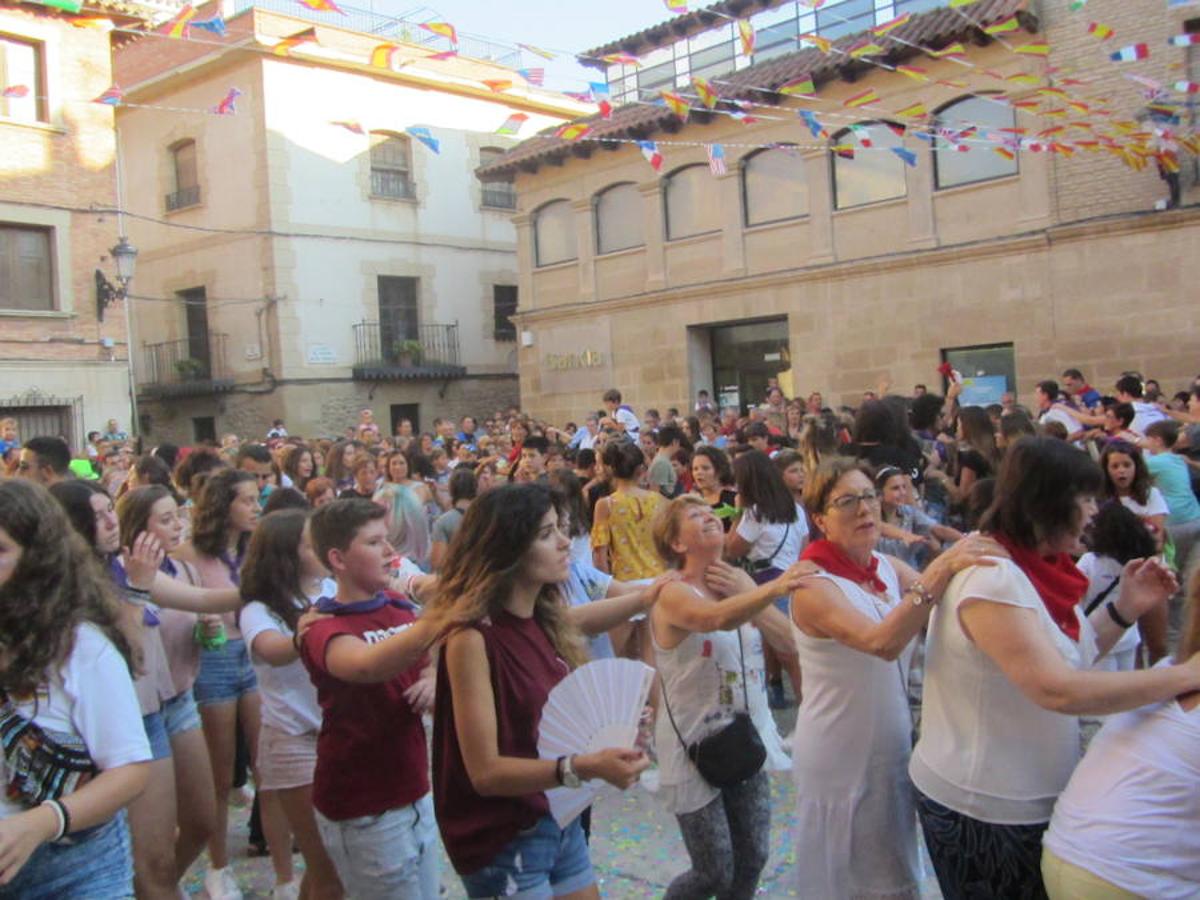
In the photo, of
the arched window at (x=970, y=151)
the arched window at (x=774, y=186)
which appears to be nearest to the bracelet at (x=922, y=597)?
the arched window at (x=970, y=151)

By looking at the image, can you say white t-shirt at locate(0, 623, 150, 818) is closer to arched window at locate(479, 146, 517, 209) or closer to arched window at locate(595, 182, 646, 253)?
arched window at locate(595, 182, 646, 253)

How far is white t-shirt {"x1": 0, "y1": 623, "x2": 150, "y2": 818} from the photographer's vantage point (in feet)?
7.42

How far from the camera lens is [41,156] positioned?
18250 mm

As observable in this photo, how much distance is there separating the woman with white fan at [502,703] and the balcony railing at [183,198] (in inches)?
930

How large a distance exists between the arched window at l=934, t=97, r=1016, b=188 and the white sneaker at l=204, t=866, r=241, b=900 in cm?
1343

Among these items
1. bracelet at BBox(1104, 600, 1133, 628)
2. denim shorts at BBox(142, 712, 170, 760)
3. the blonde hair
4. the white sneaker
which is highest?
the blonde hair

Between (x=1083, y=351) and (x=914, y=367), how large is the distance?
2.40 m

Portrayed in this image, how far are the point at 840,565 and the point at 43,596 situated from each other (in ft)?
6.96

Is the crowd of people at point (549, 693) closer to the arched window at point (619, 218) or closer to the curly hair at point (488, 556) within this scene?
the curly hair at point (488, 556)

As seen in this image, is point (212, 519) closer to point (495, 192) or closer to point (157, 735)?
point (157, 735)

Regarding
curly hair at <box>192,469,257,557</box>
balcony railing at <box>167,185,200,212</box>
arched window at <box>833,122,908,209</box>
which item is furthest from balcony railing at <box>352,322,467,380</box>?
curly hair at <box>192,469,257,557</box>

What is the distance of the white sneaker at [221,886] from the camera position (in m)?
4.51

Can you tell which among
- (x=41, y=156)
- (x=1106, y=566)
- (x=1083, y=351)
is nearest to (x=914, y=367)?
(x=1083, y=351)

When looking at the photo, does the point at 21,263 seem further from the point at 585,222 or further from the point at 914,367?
the point at 914,367
